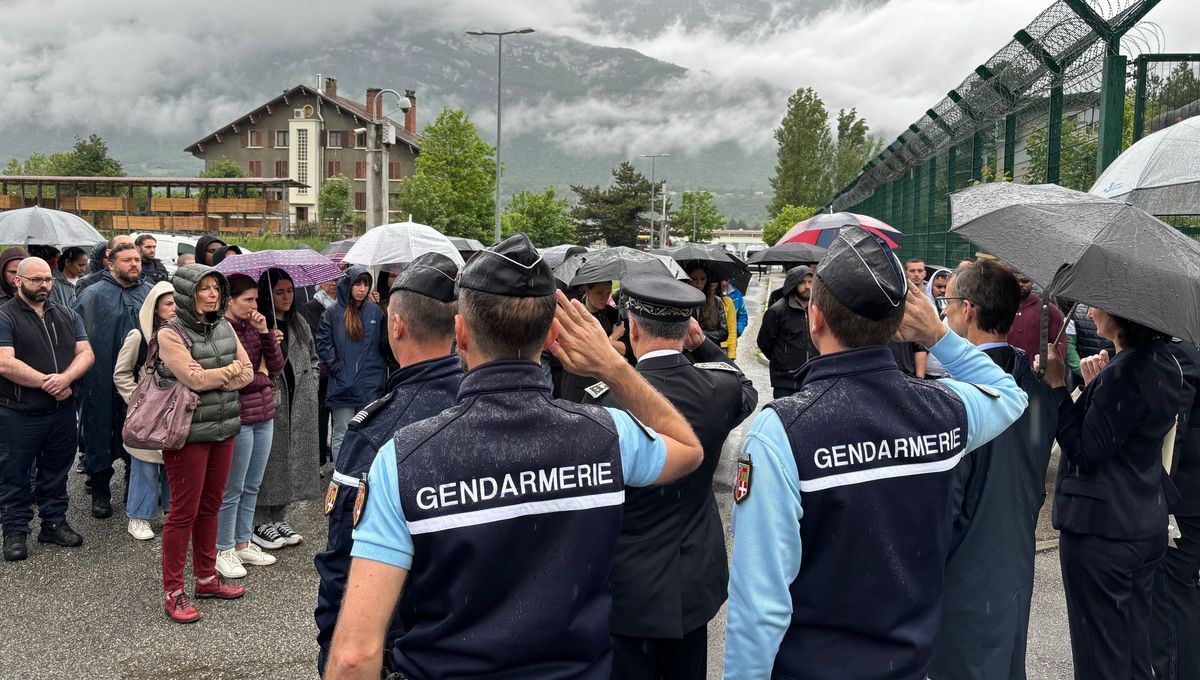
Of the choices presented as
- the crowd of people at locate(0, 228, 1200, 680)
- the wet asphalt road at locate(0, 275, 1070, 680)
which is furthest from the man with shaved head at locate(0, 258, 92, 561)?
the crowd of people at locate(0, 228, 1200, 680)

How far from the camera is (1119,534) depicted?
3.27 m

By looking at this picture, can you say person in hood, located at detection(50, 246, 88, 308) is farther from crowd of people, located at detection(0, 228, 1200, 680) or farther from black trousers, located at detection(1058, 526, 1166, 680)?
black trousers, located at detection(1058, 526, 1166, 680)

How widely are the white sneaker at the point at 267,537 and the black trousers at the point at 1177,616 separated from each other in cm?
515

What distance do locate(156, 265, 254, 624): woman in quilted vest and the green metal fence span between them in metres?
6.64

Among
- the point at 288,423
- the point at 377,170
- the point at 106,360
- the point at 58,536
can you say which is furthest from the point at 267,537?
the point at 377,170

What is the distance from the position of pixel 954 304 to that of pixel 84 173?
99438mm

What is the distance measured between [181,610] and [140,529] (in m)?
1.65

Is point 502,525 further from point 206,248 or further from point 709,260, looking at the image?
point 206,248

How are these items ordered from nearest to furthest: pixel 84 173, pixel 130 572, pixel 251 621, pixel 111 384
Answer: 1. pixel 251 621
2. pixel 130 572
3. pixel 111 384
4. pixel 84 173

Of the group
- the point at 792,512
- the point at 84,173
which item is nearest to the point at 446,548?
the point at 792,512

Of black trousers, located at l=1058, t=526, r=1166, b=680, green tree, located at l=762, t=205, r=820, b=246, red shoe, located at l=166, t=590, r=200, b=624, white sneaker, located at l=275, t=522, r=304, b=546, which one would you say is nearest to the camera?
black trousers, located at l=1058, t=526, r=1166, b=680

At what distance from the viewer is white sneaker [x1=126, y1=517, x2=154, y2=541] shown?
20.3ft

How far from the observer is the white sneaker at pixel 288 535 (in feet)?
20.1

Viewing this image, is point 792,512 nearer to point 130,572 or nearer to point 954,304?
point 954,304
